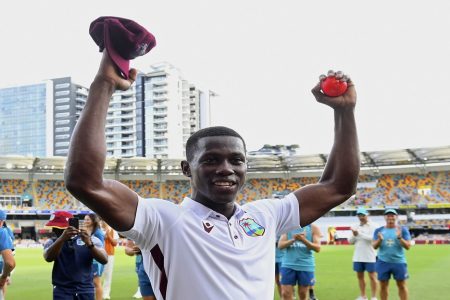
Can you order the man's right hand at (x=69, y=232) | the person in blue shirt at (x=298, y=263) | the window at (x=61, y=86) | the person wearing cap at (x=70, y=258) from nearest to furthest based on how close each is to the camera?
the man's right hand at (x=69, y=232)
the person wearing cap at (x=70, y=258)
the person in blue shirt at (x=298, y=263)
the window at (x=61, y=86)

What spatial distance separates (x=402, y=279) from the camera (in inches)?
354

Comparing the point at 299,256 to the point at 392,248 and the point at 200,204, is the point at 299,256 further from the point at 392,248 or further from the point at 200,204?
the point at 200,204

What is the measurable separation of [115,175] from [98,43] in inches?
1868

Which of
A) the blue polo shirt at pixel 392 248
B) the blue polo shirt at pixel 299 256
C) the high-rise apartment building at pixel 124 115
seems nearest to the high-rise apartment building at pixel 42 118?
the high-rise apartment building at pixel 124 115

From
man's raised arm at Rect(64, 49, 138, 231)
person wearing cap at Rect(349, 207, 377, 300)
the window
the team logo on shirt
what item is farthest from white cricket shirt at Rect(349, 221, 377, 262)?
the window

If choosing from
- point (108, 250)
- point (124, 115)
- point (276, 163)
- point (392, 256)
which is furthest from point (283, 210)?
point (124, 115)

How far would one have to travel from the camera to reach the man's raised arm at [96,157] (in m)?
1.71

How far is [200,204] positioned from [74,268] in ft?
13.3

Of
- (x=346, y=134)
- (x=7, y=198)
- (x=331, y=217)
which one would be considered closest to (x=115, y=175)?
(x=7, y=198)

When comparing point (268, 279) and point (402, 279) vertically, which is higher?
point (268, 279)

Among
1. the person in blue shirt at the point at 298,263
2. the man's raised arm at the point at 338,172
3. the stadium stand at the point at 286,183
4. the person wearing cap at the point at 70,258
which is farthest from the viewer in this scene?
the stadium stand at the point at 286,183

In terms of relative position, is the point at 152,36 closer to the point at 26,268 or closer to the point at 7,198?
the point at 26,268

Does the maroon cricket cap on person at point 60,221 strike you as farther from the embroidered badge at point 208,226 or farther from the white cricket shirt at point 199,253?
the embroidered badge at point 208,226

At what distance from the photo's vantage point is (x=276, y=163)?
46188 mm
